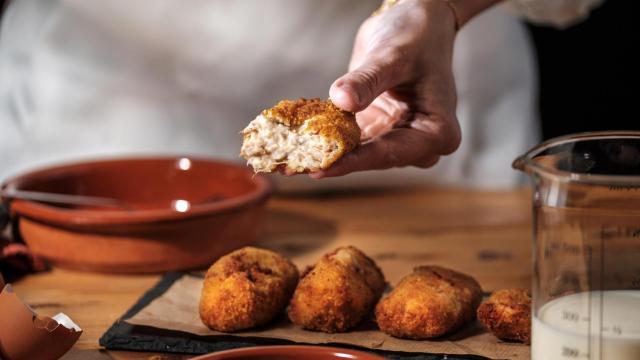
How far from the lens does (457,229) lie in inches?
91.8

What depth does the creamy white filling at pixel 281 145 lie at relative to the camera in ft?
5.13

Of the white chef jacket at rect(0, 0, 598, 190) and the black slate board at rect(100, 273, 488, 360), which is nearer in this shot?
the black slate board at rect(100, 273, 488, 360)

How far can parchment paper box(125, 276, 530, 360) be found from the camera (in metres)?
1.52

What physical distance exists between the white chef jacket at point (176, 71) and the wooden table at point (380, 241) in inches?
12.8

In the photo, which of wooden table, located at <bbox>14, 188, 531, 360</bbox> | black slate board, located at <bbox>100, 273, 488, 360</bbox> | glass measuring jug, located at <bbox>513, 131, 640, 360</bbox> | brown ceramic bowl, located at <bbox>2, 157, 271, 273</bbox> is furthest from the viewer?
brown ceramic bowl, located at <bbox>2, 157, 271, 273</bbox>

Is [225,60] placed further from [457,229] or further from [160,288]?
[160,288]

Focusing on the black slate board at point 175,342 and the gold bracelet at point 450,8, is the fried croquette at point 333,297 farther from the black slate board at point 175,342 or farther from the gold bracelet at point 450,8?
the gold bracelet at point 450,8

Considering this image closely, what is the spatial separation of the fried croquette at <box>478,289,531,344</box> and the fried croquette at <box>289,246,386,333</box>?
0.67 feet

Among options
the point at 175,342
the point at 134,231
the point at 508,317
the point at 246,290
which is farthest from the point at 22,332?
the point at 508,317

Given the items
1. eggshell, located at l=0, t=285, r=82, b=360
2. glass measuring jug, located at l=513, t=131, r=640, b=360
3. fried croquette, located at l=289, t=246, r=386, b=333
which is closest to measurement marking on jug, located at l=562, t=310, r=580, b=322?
glass measuring jug, located at l=513, t=131, r=640, b=360

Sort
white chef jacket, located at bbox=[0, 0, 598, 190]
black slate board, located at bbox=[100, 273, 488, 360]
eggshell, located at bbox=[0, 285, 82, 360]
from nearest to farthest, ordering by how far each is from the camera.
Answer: eggshell, located at bbox=[0, 285, 82, 360]
black slate board, located at bbox=[100, 273, 488, 360]
white chef jacket, located at bbox=[0, 0, 598, 190]

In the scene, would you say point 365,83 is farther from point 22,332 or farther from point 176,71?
point 176,71

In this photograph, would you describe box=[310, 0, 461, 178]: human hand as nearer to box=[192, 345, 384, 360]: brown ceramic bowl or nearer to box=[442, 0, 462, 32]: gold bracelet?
box=[442, 0, 462, 32]: gold bracelet

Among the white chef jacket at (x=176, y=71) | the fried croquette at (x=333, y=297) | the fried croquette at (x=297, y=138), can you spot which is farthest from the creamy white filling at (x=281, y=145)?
the white chef jacket at (x=176, y=71)
